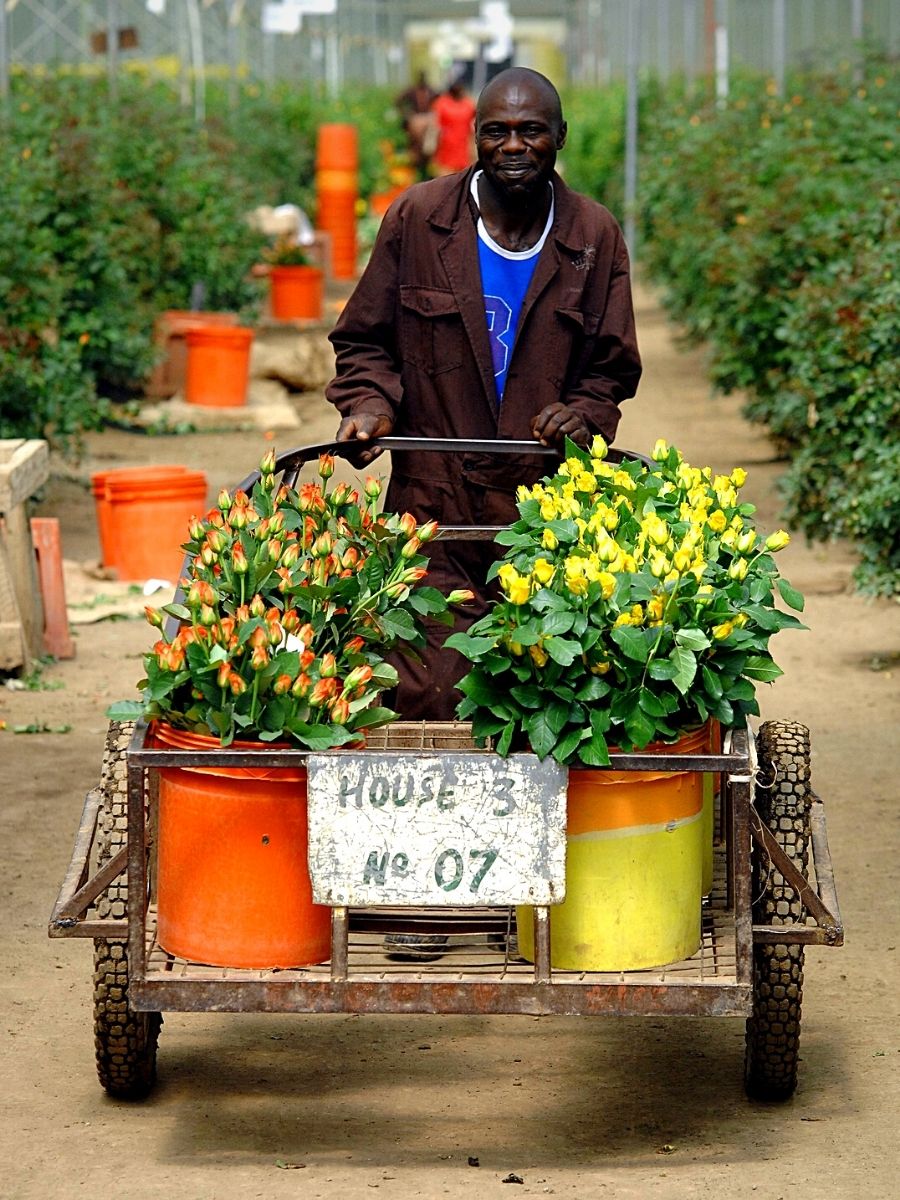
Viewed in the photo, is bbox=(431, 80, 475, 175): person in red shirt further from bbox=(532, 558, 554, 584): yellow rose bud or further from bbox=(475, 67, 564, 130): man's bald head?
bbox=(532, 558, 554, 584): yellow rose bud

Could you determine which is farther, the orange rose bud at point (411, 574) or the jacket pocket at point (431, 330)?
the jacket pocket at point (431, 330)

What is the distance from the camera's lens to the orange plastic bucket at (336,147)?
2284cm

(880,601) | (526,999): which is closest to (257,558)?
(526,999)

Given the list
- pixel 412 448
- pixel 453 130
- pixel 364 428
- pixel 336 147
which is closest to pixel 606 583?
pixel 412 448

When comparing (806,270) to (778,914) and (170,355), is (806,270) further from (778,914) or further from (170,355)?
(778,914)

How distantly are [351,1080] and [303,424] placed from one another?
995cm

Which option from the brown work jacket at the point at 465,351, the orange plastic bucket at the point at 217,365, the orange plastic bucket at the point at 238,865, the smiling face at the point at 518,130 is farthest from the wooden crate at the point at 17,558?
the orange plastic bucket at the point at 217,365

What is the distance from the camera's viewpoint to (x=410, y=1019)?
14.8 feet

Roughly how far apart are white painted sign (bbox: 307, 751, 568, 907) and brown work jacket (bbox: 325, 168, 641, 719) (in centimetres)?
131

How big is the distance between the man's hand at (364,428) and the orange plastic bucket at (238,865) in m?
1.09

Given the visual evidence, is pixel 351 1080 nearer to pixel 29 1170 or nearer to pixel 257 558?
pixel 29 1170

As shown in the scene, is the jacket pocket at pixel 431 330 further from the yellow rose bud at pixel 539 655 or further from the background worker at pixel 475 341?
the yellow rose bud at pixel 539 655

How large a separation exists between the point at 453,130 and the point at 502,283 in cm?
2291

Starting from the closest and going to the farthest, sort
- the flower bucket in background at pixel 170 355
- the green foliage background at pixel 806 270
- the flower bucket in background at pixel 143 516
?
the green foliage background at pixel 806 270
the flower bucket in background at pixel 143 516
the flower bucket in background at pixel 170 355
